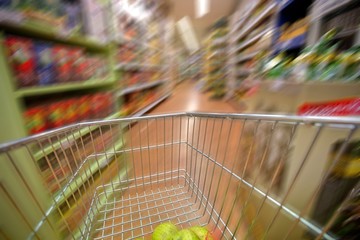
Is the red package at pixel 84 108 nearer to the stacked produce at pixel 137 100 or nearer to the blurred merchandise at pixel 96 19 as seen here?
the blurred merchandise at pixel 96 19

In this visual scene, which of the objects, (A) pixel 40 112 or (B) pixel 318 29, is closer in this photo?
(A) pixel 40 112

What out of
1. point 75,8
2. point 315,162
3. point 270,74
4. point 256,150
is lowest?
point 256,150

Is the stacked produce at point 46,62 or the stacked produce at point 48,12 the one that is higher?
the stacked produce at point 48,12

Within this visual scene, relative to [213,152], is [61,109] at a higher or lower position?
higher

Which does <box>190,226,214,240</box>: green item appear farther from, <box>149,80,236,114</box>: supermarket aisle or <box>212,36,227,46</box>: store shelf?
<box>212,36,227,46</box>: store shelf

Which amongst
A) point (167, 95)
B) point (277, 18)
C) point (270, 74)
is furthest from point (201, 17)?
point (270, 74)

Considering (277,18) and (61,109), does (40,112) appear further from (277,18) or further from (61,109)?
(277,18)

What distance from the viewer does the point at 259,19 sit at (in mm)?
2184

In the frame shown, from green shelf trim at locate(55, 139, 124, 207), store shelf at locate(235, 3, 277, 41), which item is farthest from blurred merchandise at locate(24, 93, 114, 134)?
store shelf at locate(235, 3, 277, 41)

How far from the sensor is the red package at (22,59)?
0.70 metres

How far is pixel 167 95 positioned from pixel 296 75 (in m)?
3.36

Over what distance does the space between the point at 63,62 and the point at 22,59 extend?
267mm

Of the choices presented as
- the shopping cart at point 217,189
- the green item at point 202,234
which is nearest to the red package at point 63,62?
the shopping cart at point 217,189

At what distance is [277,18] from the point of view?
4.81 ft
